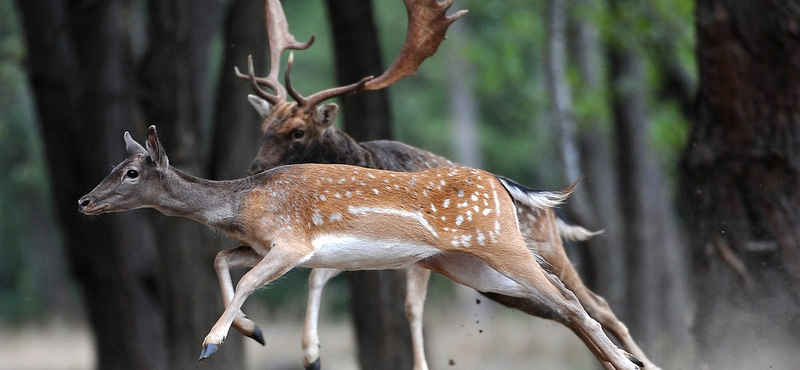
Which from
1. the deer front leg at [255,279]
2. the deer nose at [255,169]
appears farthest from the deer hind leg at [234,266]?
the deer nose at [255,169]

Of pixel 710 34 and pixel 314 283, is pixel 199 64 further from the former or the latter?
pixel 710 34

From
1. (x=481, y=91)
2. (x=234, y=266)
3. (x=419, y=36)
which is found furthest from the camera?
(x=481, y=91)

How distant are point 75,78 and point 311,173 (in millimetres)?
7746

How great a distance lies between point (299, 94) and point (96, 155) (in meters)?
5.64

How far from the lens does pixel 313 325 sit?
8.23 meters

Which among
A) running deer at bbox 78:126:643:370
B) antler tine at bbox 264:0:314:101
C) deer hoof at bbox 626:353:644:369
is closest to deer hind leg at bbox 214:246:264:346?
running deer at bbox 78:126:643:370

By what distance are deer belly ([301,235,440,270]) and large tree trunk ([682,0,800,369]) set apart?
14.3 ft

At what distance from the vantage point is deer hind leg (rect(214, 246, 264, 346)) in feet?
23.2

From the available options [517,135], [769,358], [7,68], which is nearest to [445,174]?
[769,358]

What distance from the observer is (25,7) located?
13680 mm

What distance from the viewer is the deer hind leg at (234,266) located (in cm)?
706

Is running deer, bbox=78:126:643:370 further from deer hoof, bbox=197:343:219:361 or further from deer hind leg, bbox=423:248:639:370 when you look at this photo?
deer hoof, bbox=197:343:219:361

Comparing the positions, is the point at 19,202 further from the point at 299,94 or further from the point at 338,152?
the point at 338,152

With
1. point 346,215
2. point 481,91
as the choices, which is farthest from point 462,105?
point 346,215
